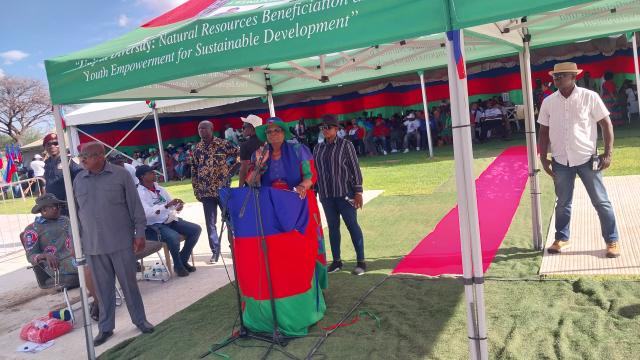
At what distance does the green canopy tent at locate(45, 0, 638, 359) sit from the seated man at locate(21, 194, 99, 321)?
90 centimetres

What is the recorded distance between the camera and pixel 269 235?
386cm

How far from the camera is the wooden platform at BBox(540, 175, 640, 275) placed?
14.6 feet

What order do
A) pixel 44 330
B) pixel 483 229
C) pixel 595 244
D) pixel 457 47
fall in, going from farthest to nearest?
pixel 483 229 → pixel 595 244 → pixel 44 330 → pixel 457 47

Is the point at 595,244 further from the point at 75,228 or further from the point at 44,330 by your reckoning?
the point at 44,330

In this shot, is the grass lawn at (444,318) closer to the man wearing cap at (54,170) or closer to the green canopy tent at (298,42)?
the green canopy tent at (298,42)

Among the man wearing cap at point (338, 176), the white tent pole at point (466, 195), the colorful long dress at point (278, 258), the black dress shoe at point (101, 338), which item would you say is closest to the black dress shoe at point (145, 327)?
the black dress shoe at point (101, 338)

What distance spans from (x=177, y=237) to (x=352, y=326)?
2907mm

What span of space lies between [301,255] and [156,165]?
741 inches

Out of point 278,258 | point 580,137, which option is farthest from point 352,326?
point 580,137

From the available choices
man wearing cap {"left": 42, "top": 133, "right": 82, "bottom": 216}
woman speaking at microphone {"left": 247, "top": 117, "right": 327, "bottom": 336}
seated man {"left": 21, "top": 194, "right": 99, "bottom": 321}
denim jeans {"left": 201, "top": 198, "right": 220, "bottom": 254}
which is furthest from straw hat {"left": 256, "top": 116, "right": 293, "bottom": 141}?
man wearing cap {"left": 42, "top": 133, "right": 82, "bottom": 216}

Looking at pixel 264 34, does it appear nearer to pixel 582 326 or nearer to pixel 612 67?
pixel 582 326

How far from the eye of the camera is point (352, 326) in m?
4.01

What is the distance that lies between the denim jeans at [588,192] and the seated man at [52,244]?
15.7 feet

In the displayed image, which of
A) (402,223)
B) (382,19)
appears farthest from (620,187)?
(382,19)
